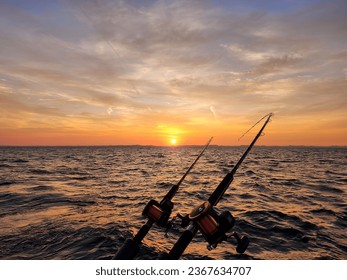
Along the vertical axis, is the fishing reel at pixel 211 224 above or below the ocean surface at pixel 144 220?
above

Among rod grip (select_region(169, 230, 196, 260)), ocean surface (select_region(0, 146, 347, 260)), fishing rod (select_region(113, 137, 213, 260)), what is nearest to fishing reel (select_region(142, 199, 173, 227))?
fishing rod (select_region(113, 137, 213, 260))

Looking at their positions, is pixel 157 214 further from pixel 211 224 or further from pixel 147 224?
pixel 211 224

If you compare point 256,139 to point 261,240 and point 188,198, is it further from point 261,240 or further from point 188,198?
point 188,198

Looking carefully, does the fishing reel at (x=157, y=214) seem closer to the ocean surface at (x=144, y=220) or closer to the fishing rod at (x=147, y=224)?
the fishing rod at (x=147, y=224)

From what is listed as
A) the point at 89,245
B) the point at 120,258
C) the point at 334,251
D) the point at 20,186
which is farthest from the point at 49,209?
the point at 334,251

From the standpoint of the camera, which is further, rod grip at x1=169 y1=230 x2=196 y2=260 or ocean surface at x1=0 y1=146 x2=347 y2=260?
ocean surface at x1=0 y1=146 x2=347 y2=260

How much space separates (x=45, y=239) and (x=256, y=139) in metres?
6.73

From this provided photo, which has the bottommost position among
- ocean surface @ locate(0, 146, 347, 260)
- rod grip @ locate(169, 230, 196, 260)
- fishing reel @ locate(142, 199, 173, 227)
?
ocean surface @ locate(0, 146, 347, 260)

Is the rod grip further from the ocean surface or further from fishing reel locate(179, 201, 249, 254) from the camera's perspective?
the ocean surface

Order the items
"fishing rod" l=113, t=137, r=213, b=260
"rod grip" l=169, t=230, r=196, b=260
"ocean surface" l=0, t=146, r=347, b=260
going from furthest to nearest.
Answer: "ocean surface" l=0, t=146, r=347, b=260, "fishing rod" l=113, t=137, r=213, b=260, "rod grip" l=169, t=230, r=196, b=260

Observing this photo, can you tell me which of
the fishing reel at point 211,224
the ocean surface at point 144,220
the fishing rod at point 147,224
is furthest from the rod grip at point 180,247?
the ocean surface at point 144,220

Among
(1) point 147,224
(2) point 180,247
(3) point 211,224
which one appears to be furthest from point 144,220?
(3) point 211,224

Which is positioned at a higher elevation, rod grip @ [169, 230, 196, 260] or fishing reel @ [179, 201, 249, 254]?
fishing reel @ [179, 201, 249, 254]

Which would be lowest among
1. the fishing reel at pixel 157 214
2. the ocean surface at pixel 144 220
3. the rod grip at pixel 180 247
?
the ocean surface at pixel 144 220
